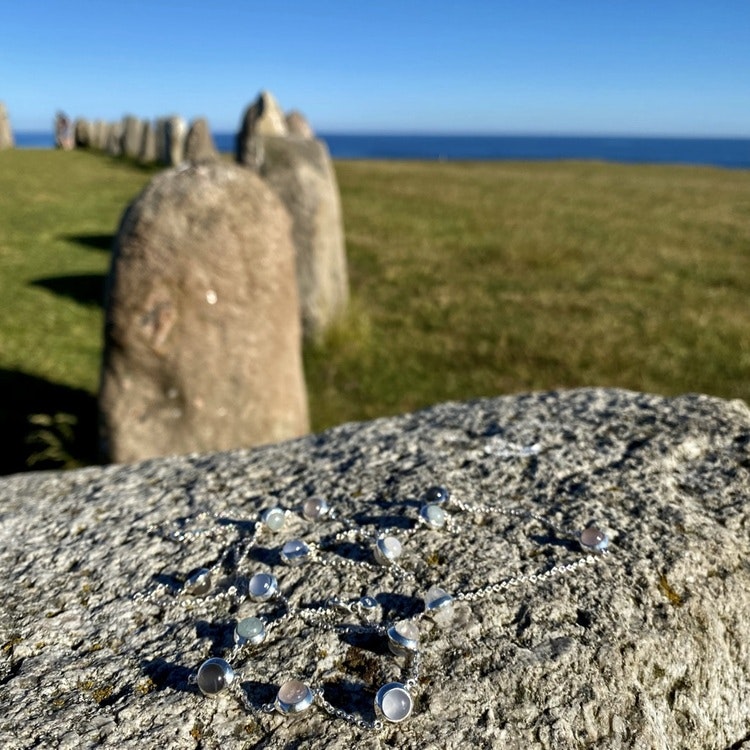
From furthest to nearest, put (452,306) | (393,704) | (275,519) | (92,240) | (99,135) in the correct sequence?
(99,135) < (92,240) < (452,306) < (275,519) < (393,704)

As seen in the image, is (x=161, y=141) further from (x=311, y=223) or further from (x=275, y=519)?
(x=275, y=519)

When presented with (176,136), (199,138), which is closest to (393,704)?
(199,138)

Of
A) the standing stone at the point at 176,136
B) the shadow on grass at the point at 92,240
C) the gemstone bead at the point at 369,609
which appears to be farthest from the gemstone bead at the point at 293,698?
the standing stone at the point at 176,136

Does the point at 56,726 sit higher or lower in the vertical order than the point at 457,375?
higher

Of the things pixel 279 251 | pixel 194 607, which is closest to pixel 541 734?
pixel 194 607

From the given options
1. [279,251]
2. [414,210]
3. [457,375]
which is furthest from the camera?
[414,210]

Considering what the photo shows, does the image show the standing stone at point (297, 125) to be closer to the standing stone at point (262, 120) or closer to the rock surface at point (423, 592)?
the standing stone at point (262, 120)

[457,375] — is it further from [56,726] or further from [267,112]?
[267,112]
